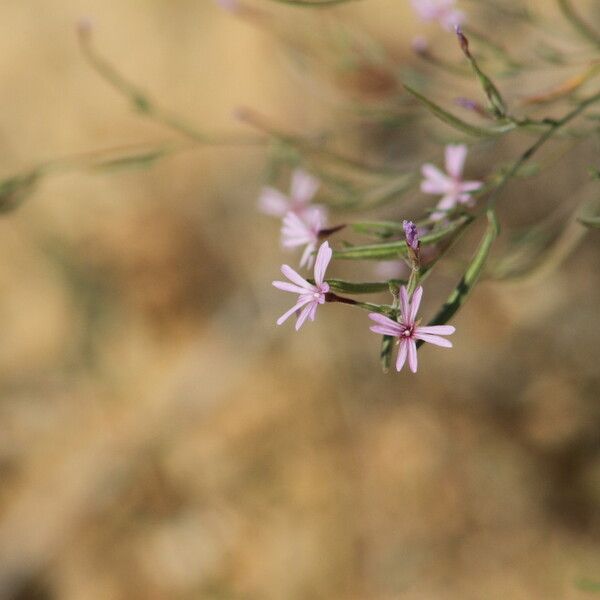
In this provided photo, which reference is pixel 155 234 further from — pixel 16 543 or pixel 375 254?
pixel 375 254

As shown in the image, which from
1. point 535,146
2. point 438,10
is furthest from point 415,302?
point 438,10

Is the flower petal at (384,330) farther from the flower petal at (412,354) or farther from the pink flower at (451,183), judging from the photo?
the pink flower at (451,183)

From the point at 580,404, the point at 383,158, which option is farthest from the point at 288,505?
the point at 383,158

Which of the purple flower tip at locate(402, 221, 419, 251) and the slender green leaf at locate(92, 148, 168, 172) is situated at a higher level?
the slender green leaf at locate(92, 148, 168, 172)

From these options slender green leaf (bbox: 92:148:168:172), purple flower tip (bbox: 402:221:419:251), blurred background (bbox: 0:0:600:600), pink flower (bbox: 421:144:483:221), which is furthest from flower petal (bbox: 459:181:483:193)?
blurred background (bbox: 0:0:600:600)

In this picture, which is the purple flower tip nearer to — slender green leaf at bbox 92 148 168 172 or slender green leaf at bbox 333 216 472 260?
slender green leaf at bbox 333 216 472 260
